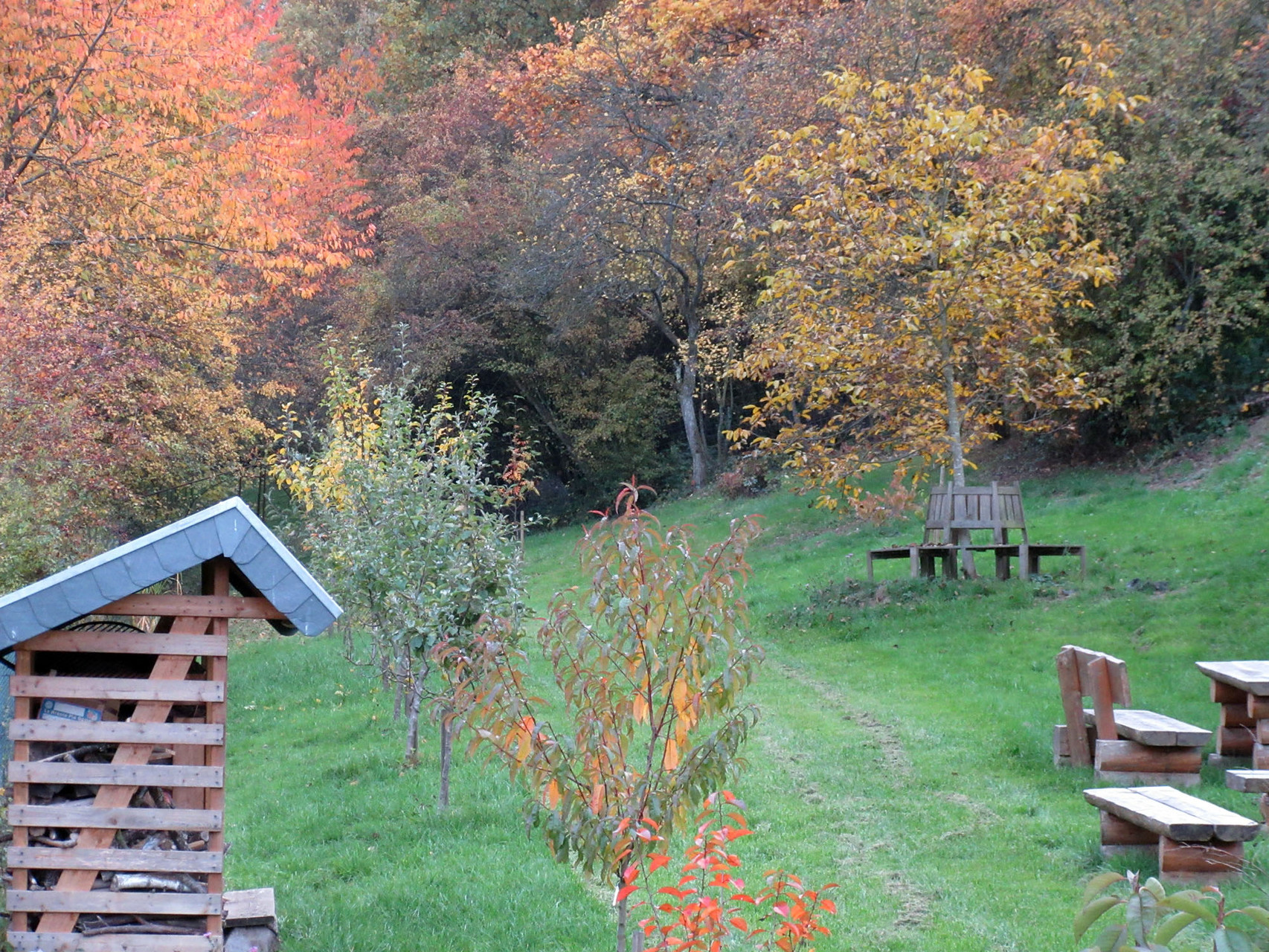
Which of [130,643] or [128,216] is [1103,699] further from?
[128,216]

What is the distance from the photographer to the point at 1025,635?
41.6ft

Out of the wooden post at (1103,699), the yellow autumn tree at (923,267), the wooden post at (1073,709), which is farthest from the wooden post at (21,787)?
the yellow autumn tree at (923,267)

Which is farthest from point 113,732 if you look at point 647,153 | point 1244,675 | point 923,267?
point 647,153

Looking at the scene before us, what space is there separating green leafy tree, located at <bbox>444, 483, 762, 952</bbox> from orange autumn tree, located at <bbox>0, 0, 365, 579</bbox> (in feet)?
28.7

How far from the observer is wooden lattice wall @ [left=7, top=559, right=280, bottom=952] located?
5.52 meters

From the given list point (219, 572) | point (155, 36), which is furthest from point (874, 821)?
point (155, 36)

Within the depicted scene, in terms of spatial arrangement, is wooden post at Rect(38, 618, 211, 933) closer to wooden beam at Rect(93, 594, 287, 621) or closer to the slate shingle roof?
wooden beam at Rect(93, 594, 287, 621)

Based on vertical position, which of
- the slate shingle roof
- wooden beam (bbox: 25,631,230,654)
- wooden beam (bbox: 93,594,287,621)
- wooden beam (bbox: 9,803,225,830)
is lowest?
wooden beam (bbox: 9,803,225,830)

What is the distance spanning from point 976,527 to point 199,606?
10.5 meters

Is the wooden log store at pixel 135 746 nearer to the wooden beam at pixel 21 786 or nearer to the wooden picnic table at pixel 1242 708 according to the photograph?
the wooden beam at pixel 21 786

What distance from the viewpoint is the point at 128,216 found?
16.0m

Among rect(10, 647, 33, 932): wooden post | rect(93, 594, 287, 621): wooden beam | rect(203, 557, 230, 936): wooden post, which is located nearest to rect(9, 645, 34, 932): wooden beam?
rect(10, 647, 33, 932): wooden post

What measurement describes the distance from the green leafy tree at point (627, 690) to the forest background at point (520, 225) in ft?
23.5

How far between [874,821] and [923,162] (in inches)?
369
